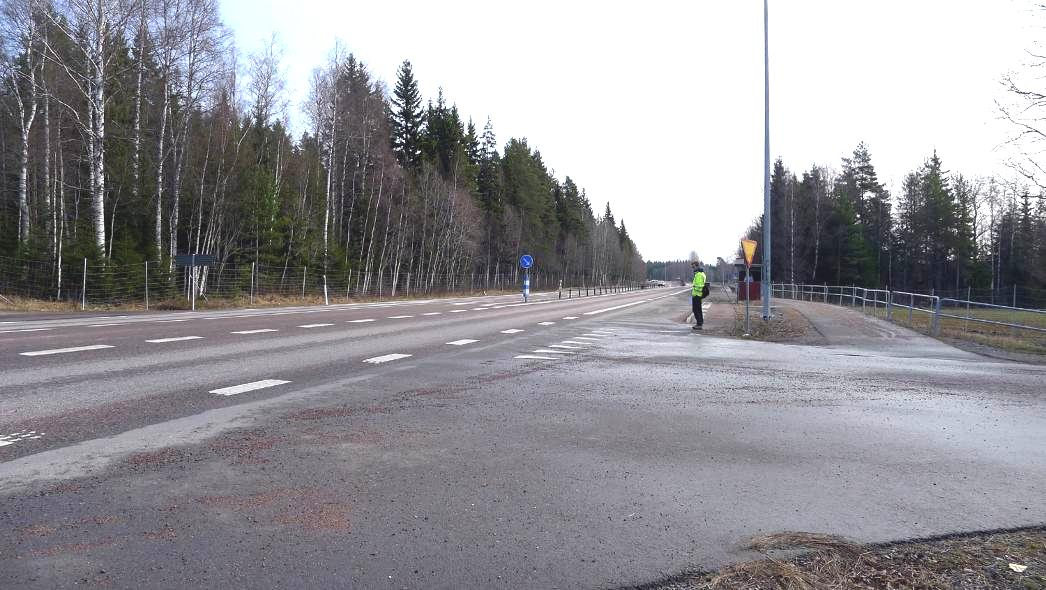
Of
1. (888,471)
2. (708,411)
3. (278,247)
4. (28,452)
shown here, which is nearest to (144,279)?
(278,247)

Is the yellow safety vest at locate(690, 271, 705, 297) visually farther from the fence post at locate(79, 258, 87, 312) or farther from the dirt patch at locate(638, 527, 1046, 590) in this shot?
the fence post at locate(79, 258, 87, 312)

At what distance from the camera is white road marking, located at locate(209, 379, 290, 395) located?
7071 mm

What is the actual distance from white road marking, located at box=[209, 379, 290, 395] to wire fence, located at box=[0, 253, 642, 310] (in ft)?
59.4

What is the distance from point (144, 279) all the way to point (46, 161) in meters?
7.25

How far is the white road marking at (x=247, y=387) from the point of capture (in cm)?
707

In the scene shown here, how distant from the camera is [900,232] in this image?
7769cm

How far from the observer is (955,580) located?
9.54ft

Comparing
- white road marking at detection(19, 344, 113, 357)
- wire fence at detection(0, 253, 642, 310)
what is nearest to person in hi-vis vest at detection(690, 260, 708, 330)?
white road marking at detection(19, 344, 113, 357)

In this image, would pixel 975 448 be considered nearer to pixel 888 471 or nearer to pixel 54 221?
pixel 888 471

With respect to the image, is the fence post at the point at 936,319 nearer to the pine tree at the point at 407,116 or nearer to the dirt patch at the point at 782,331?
the dirt patch at the point at 782,331

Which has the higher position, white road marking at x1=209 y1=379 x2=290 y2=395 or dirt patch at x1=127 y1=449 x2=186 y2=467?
white road marking at x1=209 y1=379 x2=290 y2=395

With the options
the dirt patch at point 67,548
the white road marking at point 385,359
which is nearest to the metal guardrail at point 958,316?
the white road marking at point 385,359

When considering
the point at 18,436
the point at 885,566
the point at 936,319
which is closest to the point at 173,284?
the point at 18,436

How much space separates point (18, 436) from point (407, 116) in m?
57.0
